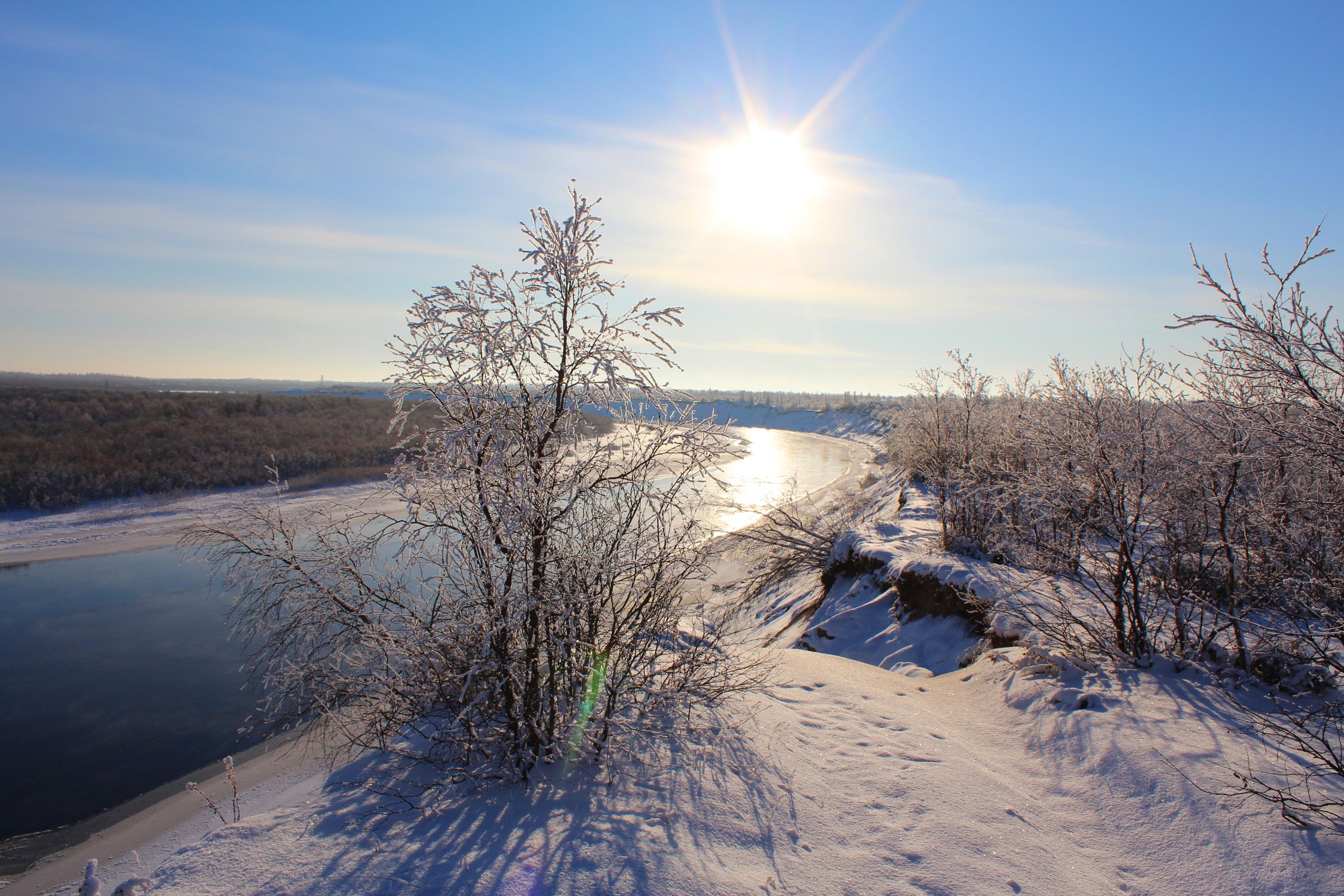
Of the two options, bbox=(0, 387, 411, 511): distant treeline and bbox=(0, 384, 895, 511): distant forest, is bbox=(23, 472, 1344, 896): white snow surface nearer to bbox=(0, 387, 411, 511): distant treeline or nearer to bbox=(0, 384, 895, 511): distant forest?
bbox=(0, 384, 895, 511): distant forest

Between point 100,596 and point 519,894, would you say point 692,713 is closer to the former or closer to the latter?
point 519,894

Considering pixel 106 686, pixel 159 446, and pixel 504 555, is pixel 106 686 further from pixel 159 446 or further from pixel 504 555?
pixel 159 446

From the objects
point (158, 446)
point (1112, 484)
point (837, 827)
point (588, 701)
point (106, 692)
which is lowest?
point (106, 692)

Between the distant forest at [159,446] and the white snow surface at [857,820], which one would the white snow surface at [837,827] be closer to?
the white snow surface at [857,820]

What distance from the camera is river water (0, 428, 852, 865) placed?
7605 mm

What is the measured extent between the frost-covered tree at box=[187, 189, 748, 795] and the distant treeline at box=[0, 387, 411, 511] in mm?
19569

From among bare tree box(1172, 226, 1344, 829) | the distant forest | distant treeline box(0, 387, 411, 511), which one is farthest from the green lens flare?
distant treeline box(0, 387, 411, 511)

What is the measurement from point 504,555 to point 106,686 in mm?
9434

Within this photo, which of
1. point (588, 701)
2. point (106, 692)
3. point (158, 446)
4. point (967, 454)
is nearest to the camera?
point (588, 701)

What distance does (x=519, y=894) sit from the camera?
3.40 meters

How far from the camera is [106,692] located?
31.8 feet

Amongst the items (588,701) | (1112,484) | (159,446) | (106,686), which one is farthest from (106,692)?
(159,446)

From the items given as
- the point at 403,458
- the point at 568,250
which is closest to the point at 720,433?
the point at 568,250

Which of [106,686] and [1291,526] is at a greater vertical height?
[1291,526]
